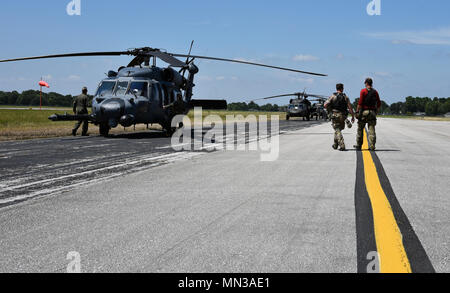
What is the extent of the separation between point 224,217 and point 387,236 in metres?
1.64

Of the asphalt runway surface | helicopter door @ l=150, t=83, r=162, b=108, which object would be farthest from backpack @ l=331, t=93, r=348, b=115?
helicopter door @ l=150, t=83, r=162, b=108

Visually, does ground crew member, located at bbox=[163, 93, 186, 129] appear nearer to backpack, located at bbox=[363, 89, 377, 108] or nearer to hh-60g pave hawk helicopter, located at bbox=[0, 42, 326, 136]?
hh-60g pave hawk helicopter, located at bbox=[0, 42, 326, 136]

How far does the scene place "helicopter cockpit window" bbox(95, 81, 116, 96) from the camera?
58.5 ft

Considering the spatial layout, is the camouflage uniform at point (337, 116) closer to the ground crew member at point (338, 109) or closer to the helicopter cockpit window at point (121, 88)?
the ground crew member at point (338, 109)

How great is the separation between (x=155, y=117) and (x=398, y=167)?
37.3 feet

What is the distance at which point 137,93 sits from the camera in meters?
17.7

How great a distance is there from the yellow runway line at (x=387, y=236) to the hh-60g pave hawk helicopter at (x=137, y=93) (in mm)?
10761

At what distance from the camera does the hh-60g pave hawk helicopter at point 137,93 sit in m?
16.9

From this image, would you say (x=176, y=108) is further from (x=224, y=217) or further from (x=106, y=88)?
(x=224, y=217)
